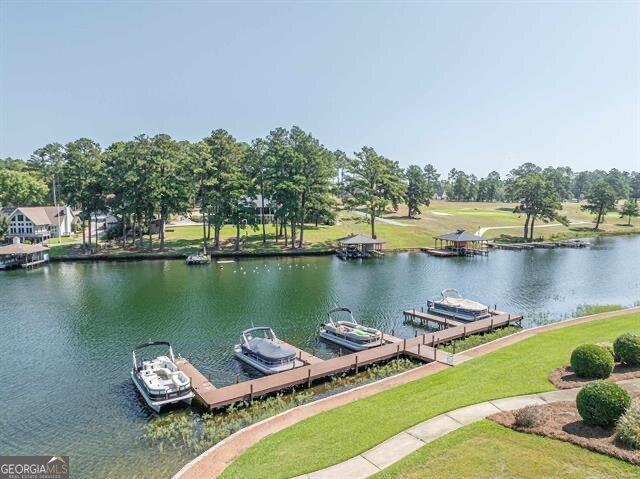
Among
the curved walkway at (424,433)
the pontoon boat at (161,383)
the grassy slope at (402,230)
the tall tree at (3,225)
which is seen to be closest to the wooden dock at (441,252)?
the grassy slope at (402,230)

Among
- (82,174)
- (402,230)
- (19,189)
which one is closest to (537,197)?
(402,230)

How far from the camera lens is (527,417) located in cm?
1569

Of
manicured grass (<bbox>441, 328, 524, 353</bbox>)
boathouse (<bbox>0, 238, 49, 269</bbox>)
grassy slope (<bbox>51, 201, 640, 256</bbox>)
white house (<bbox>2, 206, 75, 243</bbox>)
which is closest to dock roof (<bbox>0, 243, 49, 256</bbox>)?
boathouse (<bbox>0, 238, 49, 269</bbox>)

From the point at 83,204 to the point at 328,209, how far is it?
38.4 meters

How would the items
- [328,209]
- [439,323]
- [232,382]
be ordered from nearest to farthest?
[232,382] → [439,323] → [328,209]

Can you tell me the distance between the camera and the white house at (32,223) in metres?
81.4

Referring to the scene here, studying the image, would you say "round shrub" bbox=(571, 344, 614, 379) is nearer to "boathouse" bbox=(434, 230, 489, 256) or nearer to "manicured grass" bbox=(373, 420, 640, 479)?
"manicured grass" bbox=(373, 420, 640, 479)

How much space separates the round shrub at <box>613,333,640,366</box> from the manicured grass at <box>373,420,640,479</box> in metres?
9.29

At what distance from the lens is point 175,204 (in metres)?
70.9

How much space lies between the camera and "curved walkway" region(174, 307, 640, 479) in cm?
1533

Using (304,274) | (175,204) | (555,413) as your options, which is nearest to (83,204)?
(175,204)

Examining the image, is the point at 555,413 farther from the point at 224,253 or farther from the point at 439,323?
the point at 224,253

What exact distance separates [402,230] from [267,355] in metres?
69.9

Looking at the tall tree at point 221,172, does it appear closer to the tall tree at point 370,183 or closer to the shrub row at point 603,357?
the tall tree at point 370,183
